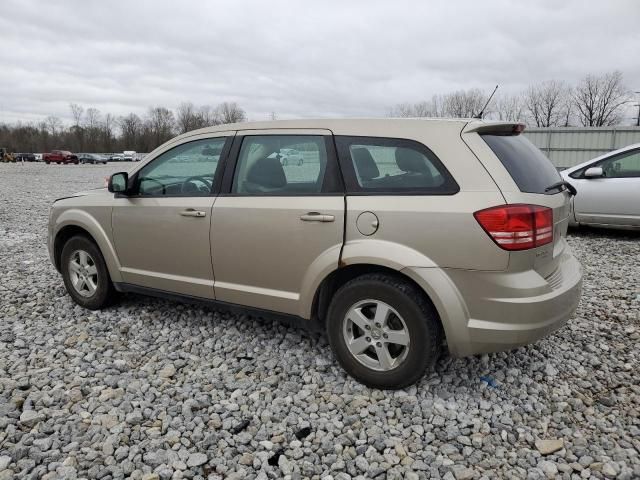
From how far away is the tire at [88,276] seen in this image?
463 centimetres

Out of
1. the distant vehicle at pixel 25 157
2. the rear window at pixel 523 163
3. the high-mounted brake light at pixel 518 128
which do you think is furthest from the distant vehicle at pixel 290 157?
the distant vehicle at pixel 25 157

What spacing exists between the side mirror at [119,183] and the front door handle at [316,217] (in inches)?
73.0

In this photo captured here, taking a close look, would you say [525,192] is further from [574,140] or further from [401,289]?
[574,140]

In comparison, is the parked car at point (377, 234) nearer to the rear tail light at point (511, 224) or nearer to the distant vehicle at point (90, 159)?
the rear tail light at point (511, 224)

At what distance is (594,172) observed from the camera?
7.96 m

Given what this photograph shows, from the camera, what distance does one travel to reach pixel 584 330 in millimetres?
4227

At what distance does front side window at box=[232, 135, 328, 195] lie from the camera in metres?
3.41

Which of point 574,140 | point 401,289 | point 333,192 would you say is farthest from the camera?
point 574,140

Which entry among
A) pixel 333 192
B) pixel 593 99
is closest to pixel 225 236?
pixel 333 192

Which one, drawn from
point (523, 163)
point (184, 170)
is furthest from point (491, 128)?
point (184, 170)

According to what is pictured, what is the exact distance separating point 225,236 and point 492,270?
6.28 ft

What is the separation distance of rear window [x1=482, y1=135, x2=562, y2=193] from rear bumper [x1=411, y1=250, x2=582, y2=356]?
1.83 feet

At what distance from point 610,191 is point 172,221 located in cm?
704

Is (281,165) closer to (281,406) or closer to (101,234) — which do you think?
(281,406)
